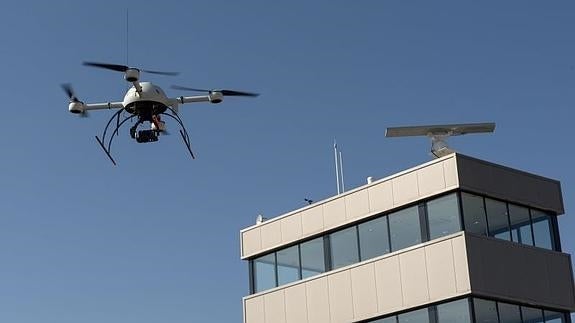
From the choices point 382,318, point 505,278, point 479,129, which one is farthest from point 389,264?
point 479,129

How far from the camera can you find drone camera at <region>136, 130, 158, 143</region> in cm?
3834

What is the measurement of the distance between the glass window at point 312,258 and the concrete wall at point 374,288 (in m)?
0.45

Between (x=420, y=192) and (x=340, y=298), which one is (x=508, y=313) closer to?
(x=420, y=192)

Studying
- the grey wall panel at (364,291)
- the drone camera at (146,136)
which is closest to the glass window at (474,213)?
the grey wall panel at (364,291)

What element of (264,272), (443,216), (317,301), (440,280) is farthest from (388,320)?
(264,272)

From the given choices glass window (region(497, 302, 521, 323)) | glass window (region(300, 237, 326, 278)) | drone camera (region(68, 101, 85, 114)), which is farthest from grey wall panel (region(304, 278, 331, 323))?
drone camera (region(68, 101, 85, 114))

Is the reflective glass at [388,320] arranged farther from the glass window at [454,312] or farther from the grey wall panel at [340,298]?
the glass window at [454,312]

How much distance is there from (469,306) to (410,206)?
4912mm

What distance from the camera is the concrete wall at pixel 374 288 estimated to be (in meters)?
36.7

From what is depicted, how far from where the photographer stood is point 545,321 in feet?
124

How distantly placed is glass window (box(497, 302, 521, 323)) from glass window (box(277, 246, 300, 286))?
31.0 feet

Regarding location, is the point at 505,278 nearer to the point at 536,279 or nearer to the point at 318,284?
the point at 536,279

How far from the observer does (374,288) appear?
39312 millimetres

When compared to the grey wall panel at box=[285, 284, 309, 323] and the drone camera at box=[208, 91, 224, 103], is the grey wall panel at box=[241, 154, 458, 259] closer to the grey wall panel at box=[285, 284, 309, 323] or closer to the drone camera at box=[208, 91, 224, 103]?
the grey wall panel at box=[285, 284, 309, 323]
